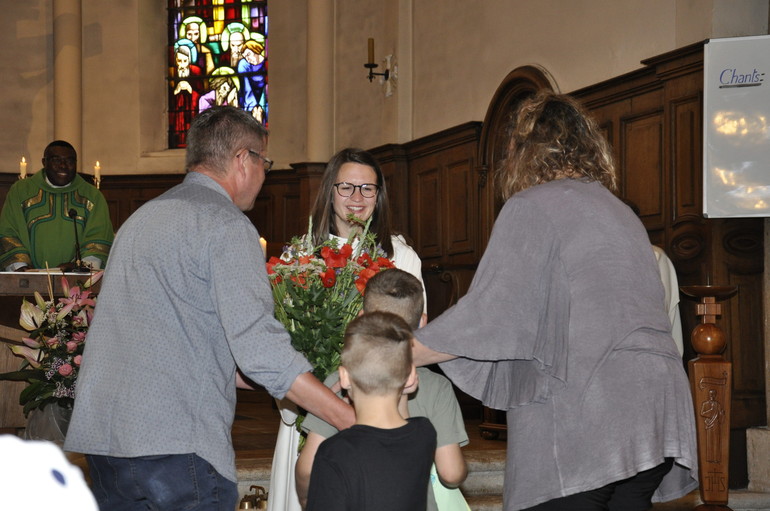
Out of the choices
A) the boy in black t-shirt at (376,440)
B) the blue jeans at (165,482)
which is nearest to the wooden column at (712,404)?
the boy in black t-shirt at (376,440)

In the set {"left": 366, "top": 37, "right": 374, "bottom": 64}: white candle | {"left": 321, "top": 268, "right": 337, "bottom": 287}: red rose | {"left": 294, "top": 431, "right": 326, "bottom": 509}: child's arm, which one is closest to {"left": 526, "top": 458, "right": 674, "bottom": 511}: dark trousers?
{"left": 294, "top": 431, "right": 326, "bottom": 509}: child's arm

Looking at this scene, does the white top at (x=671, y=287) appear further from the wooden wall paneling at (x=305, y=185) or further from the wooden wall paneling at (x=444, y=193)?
the wooden wall paneling at (x=305, y=185)

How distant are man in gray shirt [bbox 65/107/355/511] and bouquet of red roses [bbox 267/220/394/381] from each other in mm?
404

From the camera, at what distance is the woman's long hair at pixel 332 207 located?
3801 mm

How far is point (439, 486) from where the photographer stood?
286cm

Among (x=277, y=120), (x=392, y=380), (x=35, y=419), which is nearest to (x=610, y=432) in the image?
(x=392, y=380)

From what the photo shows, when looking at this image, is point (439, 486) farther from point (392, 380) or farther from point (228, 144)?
point (228, 144)

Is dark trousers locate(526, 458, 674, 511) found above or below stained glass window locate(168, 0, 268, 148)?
below

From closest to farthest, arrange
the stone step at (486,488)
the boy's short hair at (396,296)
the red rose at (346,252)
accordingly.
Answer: the boy's short hair at (396,296) < the red rose at (346,252) < the stone step at (486,488)

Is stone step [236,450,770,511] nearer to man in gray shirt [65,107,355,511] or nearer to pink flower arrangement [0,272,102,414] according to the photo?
pink flower arrangement [0,272,102,414]

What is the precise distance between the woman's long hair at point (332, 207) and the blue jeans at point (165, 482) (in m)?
1.52

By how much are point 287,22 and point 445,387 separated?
33.7 feet

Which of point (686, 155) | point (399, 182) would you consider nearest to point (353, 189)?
point (686, 155)

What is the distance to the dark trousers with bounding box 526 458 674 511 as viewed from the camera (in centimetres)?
231
